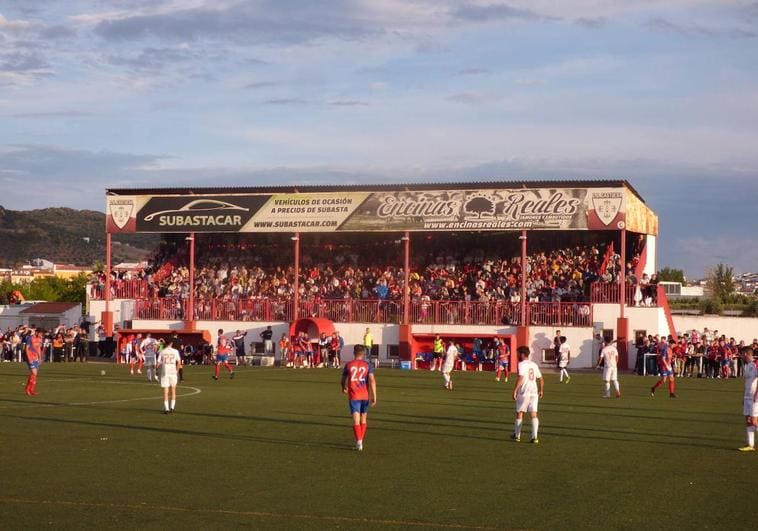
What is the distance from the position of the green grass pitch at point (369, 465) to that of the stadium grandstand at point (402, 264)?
71.4 ft

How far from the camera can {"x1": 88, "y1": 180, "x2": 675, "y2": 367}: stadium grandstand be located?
2089 inches

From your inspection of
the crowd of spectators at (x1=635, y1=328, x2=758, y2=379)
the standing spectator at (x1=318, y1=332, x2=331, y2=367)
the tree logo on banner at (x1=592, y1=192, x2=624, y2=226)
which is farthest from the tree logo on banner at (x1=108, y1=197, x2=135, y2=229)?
the crowd of spectators at (x1=635, y1=328, x2=758, y2=379)

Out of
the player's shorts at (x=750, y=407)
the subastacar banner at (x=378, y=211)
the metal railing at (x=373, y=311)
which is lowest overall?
the player's shorts at (x=750, y=407)

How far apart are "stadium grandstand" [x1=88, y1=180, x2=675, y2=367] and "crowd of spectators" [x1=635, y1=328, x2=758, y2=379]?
2.24 meters

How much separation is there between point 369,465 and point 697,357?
35.2 meters

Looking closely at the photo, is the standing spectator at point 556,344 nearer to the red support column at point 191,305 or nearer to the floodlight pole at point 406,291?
the floodlight pole at point 406,291

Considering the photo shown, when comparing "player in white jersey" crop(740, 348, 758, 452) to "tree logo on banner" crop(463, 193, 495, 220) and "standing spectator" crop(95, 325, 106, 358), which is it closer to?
"tree logo on banner" crop(463, 193, 495, 220)

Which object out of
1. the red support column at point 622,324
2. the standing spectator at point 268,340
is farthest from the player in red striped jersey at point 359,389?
the standing spectator at point 268,340

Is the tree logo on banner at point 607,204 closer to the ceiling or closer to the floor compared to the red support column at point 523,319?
closer to the ceiling

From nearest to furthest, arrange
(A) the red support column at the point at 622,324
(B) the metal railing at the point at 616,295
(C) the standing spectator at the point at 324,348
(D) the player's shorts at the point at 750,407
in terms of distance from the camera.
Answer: (D) the player's shorts at the point at 750,407 < (A) the red support column at the point at 622,324 < (B) the metal railing at the point at 616,295 < (C) the standing spectator at the point at 324,348

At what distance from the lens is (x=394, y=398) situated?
32.2 m

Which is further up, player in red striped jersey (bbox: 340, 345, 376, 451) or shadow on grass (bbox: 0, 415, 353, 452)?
player in red striped jersey (bbox: 340, 345, 376, 451)

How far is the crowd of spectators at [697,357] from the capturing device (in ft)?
158

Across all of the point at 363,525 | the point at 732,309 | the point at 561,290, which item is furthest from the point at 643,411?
the point at 732,309
